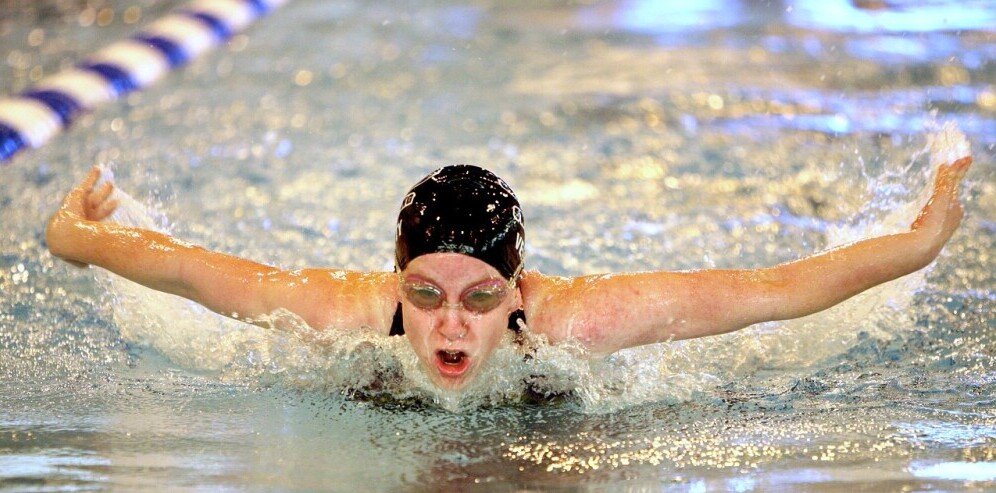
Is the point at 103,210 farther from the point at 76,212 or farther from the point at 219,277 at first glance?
the point at 219,277

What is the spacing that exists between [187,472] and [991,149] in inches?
149

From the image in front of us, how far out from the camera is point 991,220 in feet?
12.8

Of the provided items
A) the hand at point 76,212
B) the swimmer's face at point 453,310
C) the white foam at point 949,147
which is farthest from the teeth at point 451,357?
the white foam at point 949,147

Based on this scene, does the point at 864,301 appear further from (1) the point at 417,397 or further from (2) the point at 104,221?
(2) the point at 104,221

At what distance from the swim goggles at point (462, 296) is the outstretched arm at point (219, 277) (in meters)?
0.23

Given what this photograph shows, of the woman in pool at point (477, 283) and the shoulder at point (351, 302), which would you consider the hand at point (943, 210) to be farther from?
the shoulder at point (351, 302)

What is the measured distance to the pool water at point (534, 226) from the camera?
7.27ft

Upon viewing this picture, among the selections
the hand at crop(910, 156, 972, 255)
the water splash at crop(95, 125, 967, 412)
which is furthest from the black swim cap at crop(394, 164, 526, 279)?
the hand at crop(910, 156, 972, 255)

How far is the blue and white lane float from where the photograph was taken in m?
5.12

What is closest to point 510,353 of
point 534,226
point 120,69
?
point 534,226

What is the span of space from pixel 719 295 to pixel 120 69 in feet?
14.6

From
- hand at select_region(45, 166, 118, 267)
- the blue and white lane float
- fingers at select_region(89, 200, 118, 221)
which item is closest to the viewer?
hand at select_region(45, 166, 118, 267)

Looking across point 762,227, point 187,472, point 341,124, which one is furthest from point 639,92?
point 187,472

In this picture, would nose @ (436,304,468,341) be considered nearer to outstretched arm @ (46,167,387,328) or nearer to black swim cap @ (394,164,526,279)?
black swim cap @ (394,164,526,279)
